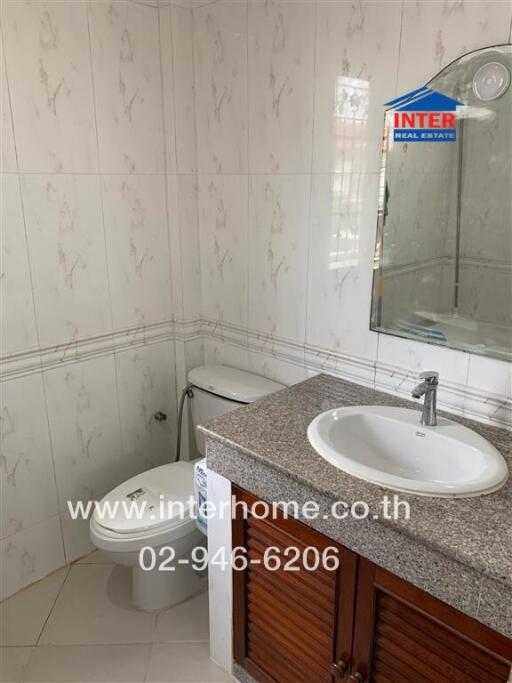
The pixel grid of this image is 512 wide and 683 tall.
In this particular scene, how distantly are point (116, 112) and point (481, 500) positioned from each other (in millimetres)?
→ 1688

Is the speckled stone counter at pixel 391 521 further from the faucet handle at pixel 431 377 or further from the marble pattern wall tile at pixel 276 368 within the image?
the marble pattern wall tile at pixel 276 368

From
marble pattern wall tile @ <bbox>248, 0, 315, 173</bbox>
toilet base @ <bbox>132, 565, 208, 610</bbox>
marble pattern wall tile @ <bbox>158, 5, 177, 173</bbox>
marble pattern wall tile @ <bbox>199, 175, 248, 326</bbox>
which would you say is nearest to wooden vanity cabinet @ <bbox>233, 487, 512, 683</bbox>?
toilet base @ <bbox>132, 565, 208, 610</bbox>

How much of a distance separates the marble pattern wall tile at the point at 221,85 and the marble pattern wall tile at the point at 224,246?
0.07 m

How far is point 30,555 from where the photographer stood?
80.4 inches

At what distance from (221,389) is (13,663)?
1120 millimetres

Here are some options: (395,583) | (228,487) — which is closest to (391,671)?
(395,583)

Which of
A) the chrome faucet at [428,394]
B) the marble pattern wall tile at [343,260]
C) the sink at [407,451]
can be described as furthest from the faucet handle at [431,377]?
the marble pattern wall tile at [343,260]

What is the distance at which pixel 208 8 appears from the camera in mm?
1919

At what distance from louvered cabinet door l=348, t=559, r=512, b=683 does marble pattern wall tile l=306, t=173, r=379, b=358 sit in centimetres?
76

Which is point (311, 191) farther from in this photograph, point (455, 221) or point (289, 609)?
point (289, 609)

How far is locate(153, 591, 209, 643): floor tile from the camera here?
1.85 m

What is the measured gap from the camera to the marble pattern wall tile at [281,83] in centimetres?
168

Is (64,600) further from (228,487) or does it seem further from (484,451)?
(484,451)

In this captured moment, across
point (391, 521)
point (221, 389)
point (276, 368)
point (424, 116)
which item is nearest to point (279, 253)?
point (276, 368)
